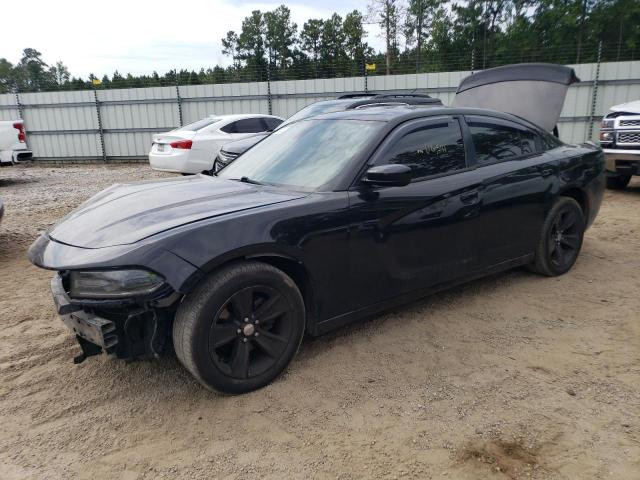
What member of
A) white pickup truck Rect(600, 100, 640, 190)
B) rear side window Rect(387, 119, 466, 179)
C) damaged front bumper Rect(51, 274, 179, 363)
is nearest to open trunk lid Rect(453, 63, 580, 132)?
white pickup truck Rect(600, 100, 640, 190)

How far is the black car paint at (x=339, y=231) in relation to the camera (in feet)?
8.22

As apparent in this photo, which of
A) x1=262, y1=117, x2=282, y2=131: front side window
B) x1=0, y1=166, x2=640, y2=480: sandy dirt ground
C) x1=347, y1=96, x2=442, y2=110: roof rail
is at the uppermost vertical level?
x1=347, y1=96, x2=442, y2=110: roof rail

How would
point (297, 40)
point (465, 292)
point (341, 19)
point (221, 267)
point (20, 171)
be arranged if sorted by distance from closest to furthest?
1. point (221, 267)
2. point (465, 292)
3. point (20, 171)
4. point (341, 19)
5. point (297, 40)

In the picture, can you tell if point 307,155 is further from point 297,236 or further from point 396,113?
point 297,236

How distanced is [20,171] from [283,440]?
51.8ft

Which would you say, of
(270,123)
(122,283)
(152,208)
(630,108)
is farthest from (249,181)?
(270,123)

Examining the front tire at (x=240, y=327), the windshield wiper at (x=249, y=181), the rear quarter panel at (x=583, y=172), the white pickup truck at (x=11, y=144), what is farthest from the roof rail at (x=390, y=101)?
the white pickup truck at (x=11, y=144)

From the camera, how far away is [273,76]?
55.5ft

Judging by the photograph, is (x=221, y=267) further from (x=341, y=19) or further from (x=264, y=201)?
(x=341, y=19)

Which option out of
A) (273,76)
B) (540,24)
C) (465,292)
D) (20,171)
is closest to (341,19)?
(540,24)

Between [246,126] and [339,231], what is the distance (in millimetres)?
8144

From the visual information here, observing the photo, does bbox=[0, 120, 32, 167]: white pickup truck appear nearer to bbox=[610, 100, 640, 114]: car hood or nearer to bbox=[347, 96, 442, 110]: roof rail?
bbox=[347, 96, 442, 110]: roof rail

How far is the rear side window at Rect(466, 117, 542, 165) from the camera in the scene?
12.6 ft

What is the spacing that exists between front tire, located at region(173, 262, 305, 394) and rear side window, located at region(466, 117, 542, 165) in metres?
2.00
